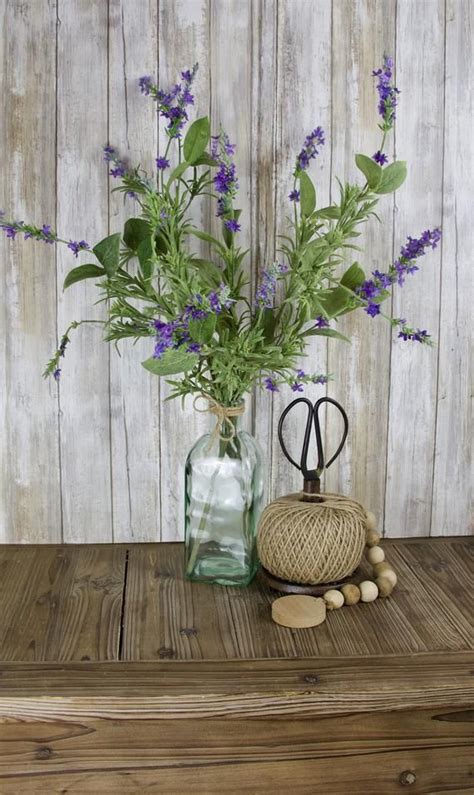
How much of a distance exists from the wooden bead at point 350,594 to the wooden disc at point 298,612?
0.06 meters

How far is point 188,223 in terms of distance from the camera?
1.50m

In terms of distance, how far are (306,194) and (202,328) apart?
32 cm

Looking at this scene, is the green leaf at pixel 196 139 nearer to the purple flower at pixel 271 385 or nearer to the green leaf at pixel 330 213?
the green leaf at pixel 330 213

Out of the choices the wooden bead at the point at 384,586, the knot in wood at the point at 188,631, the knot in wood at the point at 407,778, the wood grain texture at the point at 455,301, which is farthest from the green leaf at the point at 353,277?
the knot in wood at the point at 407,778

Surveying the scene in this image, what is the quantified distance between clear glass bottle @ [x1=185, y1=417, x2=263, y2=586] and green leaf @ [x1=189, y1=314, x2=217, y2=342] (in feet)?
0.73

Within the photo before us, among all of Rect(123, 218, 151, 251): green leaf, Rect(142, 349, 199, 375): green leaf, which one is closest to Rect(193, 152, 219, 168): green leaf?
Rect(123, 218, 151, 251): green leaf

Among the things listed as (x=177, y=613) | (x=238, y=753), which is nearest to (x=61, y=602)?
(x=177, y=613)

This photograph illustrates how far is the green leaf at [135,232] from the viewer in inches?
54.0

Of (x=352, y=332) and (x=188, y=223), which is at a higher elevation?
(x=188, y=223)

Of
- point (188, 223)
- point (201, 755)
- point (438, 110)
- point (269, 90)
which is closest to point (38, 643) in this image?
point (201, 755)

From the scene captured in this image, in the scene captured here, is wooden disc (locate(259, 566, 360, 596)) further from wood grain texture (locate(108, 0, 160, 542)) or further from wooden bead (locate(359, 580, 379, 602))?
wood grain texture (locate(108, 0, 160, 542))

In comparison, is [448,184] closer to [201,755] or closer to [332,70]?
[332,70]

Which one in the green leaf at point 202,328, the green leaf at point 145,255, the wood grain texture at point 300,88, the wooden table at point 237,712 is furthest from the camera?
the wood grain texture at point 300,88

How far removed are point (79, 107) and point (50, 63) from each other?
9cm
